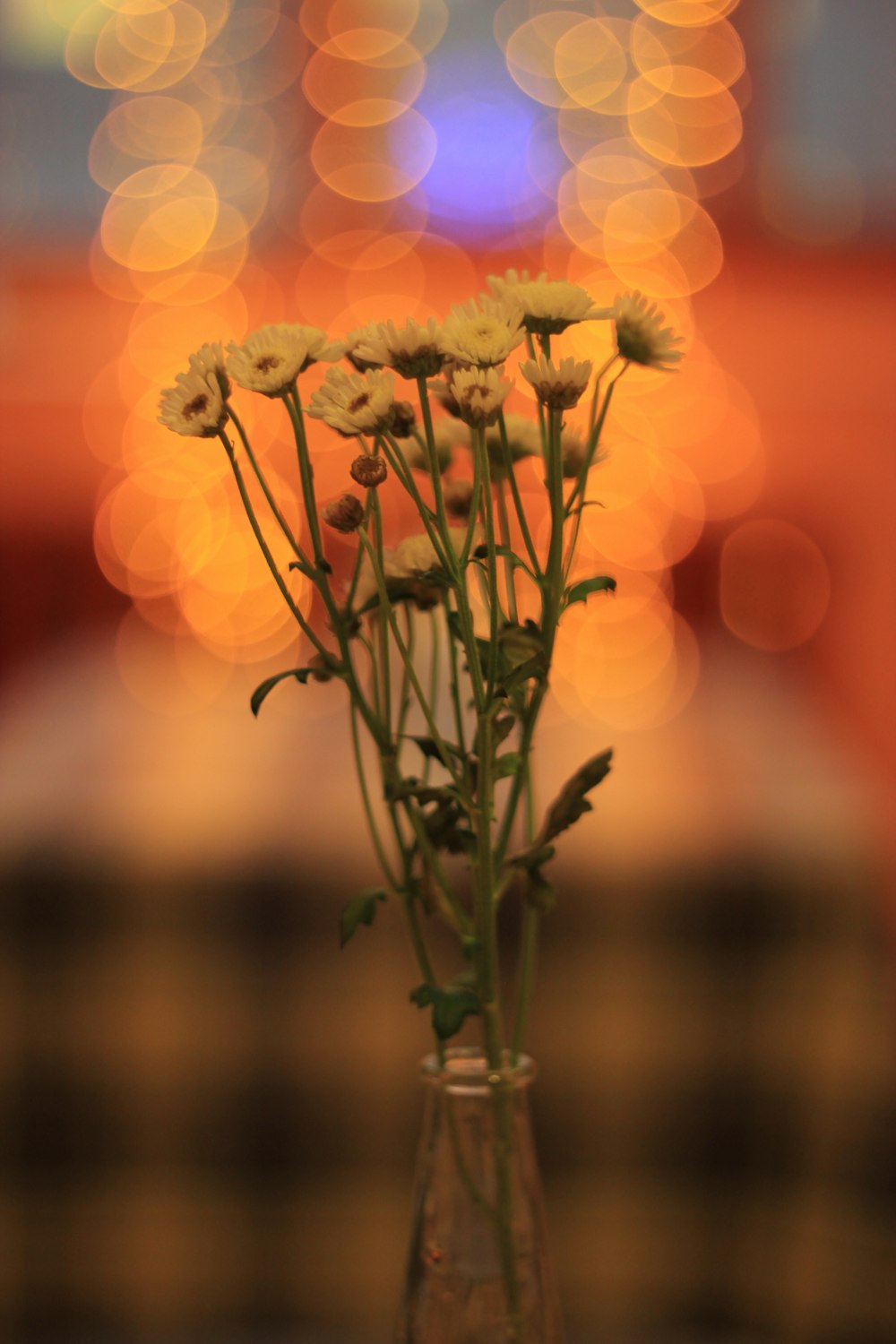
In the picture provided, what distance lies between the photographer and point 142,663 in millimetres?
2199

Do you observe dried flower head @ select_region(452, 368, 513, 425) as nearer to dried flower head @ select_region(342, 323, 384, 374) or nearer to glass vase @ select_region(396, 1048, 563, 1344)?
dried flower head @ select_region(342, 323, 384, 374)

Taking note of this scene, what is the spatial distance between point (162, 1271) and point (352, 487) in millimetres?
1673

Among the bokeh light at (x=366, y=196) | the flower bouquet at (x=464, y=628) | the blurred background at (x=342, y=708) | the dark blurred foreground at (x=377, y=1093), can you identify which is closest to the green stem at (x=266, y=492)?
the flower bouquet at (x=464, y=628)

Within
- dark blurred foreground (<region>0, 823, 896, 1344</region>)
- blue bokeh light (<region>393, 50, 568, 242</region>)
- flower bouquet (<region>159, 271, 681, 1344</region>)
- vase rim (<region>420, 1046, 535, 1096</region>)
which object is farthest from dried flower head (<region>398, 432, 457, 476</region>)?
blue bokeh light (<region>393, 50, 568, 242</region>)

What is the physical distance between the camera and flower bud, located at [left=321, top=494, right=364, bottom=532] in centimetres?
42

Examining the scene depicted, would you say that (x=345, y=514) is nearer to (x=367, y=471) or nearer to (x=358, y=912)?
(x=367, y=471)

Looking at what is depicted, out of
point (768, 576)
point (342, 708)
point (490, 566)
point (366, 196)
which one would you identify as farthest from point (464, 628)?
point (366, 196)

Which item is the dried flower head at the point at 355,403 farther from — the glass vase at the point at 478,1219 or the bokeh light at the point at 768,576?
the bokeh light at the point at 768,576

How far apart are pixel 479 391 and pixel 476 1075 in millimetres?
230

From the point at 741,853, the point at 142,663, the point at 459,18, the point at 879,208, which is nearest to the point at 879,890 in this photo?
the point at 741,853

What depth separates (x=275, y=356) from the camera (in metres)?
0.42

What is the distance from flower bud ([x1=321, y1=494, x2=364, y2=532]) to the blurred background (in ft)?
1.79

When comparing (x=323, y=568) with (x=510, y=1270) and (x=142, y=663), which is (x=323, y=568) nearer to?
(x=510, y=1270)

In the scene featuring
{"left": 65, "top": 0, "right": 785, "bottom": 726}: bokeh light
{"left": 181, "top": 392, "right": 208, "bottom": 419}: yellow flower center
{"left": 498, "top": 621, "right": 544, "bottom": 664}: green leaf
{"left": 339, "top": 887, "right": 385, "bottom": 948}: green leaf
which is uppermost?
{"left": 65, "top": 0, "right": 785, "bottom": 726}: bokeh light
